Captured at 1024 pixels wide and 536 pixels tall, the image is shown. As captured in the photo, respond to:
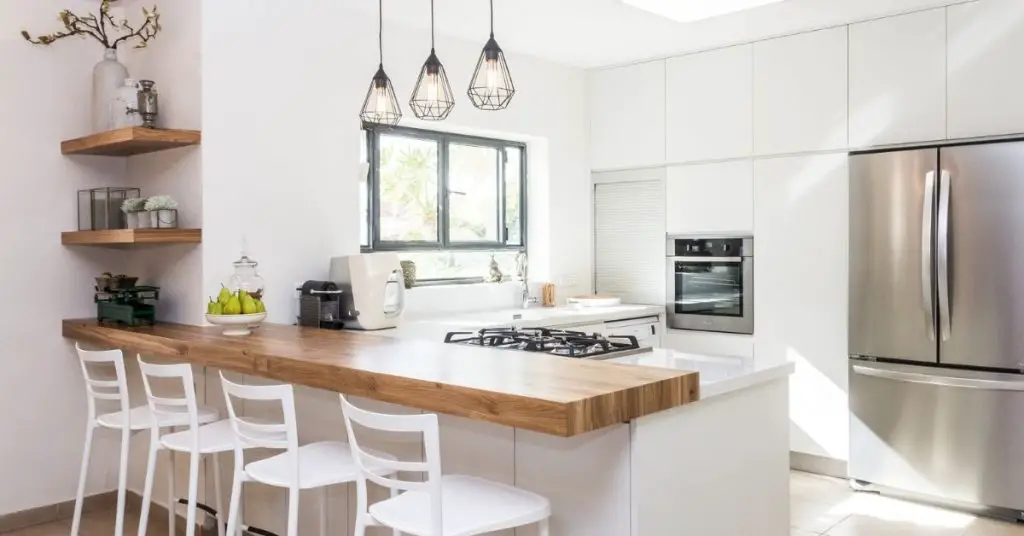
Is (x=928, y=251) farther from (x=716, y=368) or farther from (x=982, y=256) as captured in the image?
(x=716, y=368)

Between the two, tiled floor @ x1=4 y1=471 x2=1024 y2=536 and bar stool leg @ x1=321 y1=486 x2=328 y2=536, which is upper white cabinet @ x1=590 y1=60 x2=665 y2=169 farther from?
bar stool leg @ x1=321 y1=486 x2=328 y2=536

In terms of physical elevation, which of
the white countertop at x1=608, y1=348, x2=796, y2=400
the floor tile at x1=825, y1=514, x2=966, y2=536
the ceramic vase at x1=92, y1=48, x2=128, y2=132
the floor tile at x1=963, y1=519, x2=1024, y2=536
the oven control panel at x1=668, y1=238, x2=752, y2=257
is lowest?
the floor tile at x1=963, y1=519, x2=1024, y2=536

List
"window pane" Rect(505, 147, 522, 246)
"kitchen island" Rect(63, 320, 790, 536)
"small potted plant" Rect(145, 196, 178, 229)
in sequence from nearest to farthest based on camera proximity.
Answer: "kitchen island" Rect(63, 320, 790, 536), "small potted plant" Rect(145, 196, 178, 229), "window pane" Rect(505, 147, 522, 246)

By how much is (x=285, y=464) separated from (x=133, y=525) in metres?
1.75

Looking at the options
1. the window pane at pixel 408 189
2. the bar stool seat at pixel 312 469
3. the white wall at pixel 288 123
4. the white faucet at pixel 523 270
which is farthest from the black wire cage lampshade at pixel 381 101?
the white faucet at pixel 523 270

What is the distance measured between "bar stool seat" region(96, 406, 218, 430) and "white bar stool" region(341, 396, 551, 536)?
3.76ft

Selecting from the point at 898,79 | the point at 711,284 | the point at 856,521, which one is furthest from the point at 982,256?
the point at 711,284

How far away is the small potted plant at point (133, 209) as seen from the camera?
360 centimetres

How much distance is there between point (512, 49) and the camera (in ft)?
16.6

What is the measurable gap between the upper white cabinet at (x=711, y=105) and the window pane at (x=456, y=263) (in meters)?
1.30

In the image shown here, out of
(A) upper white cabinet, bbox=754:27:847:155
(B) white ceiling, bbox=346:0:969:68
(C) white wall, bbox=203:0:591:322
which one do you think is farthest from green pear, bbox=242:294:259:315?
(A) upper white cabinet, bbox=754:27:847:155

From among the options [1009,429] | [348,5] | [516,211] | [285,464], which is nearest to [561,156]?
[516,211]

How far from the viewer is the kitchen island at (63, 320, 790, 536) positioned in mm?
2051

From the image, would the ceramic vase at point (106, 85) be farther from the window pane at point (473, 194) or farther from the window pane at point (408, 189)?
the window pane at point (473, 194)
